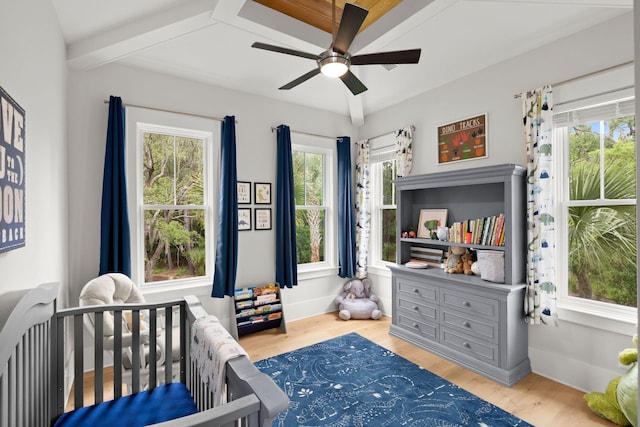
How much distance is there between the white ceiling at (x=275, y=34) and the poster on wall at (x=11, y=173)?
50.9 inches

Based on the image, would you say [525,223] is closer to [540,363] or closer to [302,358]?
[540,363]

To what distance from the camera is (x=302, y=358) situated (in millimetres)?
2895

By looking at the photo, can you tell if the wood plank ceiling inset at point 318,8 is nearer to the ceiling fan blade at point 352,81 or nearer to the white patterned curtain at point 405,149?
the ceiling fan blade at point 352,81

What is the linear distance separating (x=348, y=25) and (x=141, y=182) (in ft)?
7.88

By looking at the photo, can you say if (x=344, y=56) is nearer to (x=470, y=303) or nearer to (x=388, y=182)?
(x=470, y=303)

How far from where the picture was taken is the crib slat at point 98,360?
1.63m

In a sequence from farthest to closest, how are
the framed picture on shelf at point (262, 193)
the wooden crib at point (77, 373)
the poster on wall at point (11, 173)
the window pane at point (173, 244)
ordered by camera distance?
the framed picture on shelf at point (262, 193) < the window pane at point (173, 244) < the poster on wall at point (11, 173) < the wooden crib at point (77, 373)

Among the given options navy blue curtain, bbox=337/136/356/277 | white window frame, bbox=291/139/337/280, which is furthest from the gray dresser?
white window frame, bbox=291/139/337/280

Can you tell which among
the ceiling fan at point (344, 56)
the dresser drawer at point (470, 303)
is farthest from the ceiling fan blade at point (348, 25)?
the dresser drawer at point (470, 303)

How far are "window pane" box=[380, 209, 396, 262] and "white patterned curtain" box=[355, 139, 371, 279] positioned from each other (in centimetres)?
21

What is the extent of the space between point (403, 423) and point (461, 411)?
1.41 feet

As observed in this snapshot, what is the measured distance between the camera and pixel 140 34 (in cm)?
231

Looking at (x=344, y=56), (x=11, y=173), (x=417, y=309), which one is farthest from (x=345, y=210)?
(x=11, y=173)

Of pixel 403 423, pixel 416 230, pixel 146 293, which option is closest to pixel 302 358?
pixel 403 423
